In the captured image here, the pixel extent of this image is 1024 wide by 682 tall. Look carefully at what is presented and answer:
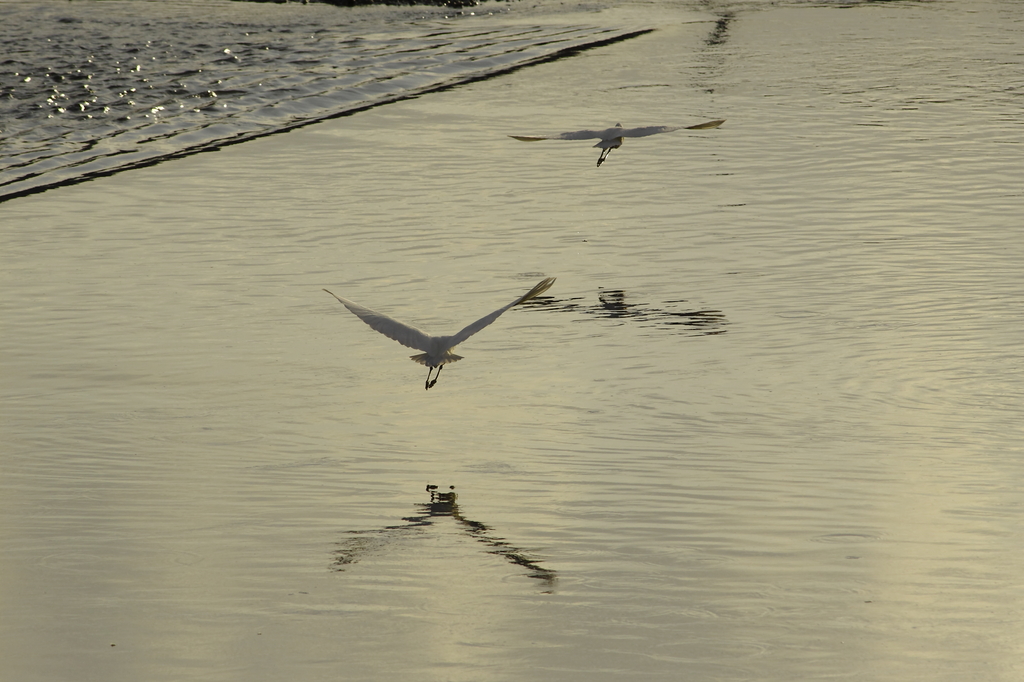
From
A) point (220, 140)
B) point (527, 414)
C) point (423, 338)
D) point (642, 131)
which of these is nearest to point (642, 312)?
point (527, 414)

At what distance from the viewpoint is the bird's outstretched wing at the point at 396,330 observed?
730cm

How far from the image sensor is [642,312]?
9.12m

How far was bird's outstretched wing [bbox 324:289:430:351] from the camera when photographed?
7301 mm

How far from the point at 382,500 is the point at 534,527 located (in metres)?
0.67

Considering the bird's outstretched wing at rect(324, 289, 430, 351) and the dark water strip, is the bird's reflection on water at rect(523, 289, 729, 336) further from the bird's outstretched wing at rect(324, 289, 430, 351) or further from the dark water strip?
the dark water strip

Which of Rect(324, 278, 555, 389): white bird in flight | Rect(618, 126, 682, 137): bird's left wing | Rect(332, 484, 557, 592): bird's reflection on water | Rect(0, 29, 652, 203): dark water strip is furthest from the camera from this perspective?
Rect(0, 29, 652, 203): dark water strip

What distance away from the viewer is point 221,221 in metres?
11.5

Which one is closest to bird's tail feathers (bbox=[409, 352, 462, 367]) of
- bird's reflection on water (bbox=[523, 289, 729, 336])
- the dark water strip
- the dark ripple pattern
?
bird's reflection on water (bbox=[523, 289, 729, 336])

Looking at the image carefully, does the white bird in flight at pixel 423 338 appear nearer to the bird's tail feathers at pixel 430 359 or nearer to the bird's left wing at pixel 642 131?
the bird's tail feathers at pixel 430 359

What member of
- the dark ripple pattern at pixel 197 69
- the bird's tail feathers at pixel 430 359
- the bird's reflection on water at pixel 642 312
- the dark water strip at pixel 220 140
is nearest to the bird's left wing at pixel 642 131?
the bird's reflection on water at pixel 642 312

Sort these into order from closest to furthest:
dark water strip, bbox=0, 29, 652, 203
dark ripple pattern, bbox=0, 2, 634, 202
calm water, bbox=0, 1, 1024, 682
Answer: calm water, bbox=0, 1, 1024, 682 < dark water strip, bbox=0, 29, 652, 203 < dark ripple pattern, bbox=0, 2, 634, 202

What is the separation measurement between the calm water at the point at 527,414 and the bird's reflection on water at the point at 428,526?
21mm

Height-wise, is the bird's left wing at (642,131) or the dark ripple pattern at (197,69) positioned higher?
the bird's left wing at (642,131)

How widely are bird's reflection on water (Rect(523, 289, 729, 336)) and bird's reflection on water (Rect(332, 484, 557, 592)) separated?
9.25 feet
